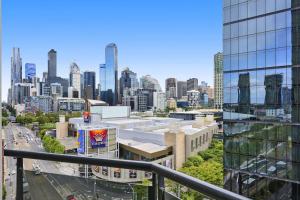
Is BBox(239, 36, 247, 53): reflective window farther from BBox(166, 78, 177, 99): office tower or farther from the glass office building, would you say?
BBox(166, 78, 177, 99): office tower

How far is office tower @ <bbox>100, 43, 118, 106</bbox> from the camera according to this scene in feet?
420

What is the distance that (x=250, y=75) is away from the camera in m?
13.9

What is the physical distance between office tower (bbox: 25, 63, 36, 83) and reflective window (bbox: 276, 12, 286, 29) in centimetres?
14168

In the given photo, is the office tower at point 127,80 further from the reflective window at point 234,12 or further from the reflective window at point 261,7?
the reflective window at point 261,7

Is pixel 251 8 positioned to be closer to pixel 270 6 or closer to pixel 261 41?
pixel 270 6

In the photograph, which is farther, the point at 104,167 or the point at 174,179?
the point at 104,167

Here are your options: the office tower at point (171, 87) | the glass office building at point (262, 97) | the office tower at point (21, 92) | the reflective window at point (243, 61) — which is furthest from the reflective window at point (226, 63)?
the office tower at point (21, 92)

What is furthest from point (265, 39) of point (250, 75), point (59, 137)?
point (59, 137)

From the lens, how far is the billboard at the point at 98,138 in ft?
89.4

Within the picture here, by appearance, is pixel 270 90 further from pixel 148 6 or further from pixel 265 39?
pixel 148 6

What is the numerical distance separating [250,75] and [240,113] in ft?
5.93

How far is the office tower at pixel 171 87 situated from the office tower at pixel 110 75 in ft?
73.6

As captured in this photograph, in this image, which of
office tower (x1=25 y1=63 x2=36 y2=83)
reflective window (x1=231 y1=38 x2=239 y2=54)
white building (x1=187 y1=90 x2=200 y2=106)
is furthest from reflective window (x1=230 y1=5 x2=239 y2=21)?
office tower (x1=25 y1=63 x2=36 y2=83)

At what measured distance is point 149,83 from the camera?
134 metres
